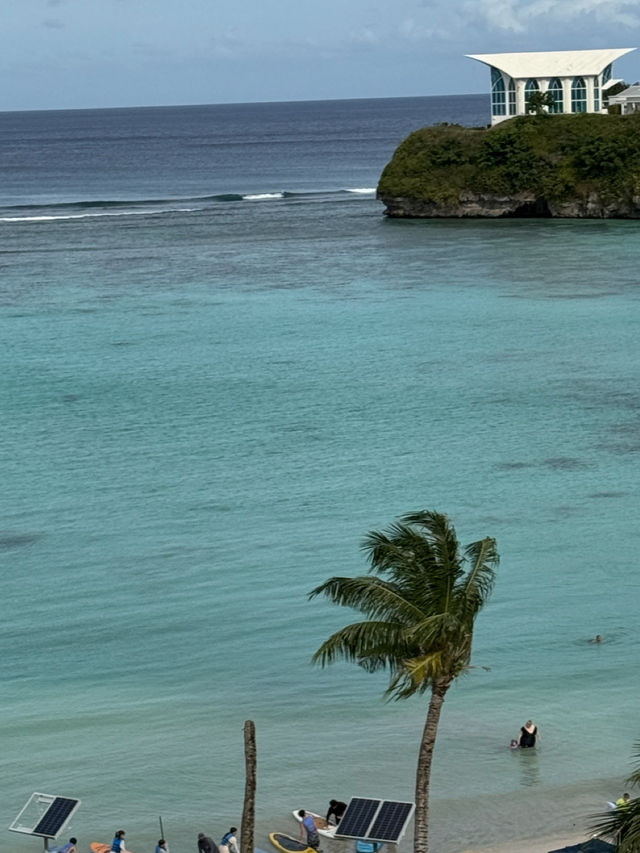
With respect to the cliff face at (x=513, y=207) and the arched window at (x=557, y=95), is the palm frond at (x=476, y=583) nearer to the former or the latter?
the cliff face at (x=513, y=207)

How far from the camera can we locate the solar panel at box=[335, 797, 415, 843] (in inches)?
903

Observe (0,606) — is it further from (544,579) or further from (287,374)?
(287,374)

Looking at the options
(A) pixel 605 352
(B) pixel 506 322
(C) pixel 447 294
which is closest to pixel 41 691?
(A) pixel 605 352

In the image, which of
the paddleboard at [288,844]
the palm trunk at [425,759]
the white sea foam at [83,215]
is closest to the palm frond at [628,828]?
the palm trunk at [425,759]

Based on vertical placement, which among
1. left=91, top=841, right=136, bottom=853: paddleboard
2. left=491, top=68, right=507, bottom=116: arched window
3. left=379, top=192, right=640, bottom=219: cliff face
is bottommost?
left=91, top=841, right=136, bottom=853: paddleboard

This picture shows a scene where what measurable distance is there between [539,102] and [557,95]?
3.58 meters

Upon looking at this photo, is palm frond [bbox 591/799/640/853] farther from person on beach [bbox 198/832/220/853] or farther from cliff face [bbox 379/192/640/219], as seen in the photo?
cliff face [bbox 379/192/640/219]

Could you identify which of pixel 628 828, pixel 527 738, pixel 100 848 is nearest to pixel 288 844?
pixel 100 848

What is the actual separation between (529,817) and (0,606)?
15222mm

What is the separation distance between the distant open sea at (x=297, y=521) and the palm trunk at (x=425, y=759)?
11.4ft

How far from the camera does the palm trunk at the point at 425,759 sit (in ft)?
66.6

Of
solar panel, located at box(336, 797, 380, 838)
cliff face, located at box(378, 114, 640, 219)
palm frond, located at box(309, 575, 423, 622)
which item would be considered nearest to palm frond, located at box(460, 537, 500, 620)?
palm frond, located at box(309, 575, 423, 622)

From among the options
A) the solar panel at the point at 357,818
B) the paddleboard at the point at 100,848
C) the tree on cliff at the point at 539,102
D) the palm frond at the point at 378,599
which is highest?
A: the tree on cliff at the point at 539,102

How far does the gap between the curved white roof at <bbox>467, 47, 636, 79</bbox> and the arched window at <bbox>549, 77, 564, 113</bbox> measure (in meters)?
0.72
